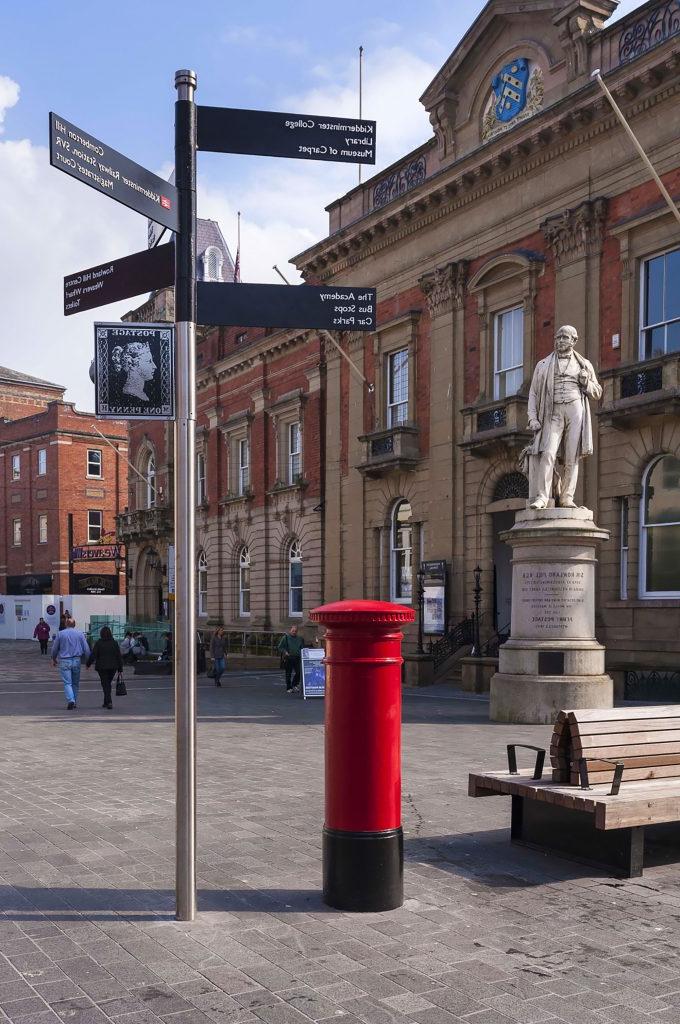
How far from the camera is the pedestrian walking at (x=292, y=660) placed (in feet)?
75.6

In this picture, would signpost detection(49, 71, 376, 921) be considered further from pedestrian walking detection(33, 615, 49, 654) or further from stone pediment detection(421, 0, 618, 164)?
pedestrian walking detection(33, 615, 49, 654)

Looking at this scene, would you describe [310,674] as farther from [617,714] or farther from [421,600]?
[617,714]

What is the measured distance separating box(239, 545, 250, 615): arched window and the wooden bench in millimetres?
32867

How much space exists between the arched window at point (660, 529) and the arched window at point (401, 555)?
8815 mm

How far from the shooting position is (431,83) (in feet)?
88.2

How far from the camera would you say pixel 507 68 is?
25.1m

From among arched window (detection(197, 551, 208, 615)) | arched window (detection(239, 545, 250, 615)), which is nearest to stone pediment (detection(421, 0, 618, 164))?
arched window (detection(239, 545, 250, 615))

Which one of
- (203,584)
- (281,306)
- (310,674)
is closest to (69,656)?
(310,674)

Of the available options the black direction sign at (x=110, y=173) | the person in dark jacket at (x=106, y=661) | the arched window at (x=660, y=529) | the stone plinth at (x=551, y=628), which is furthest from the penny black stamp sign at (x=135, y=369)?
the arched window at (x=660, y=529)

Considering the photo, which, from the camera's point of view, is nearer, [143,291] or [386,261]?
[143,291]

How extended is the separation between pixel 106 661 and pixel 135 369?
46.7 feet

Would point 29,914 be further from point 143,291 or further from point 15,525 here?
point 15,525

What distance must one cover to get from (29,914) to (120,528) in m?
45.2

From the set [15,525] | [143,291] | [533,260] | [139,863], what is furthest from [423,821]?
[15,525]
